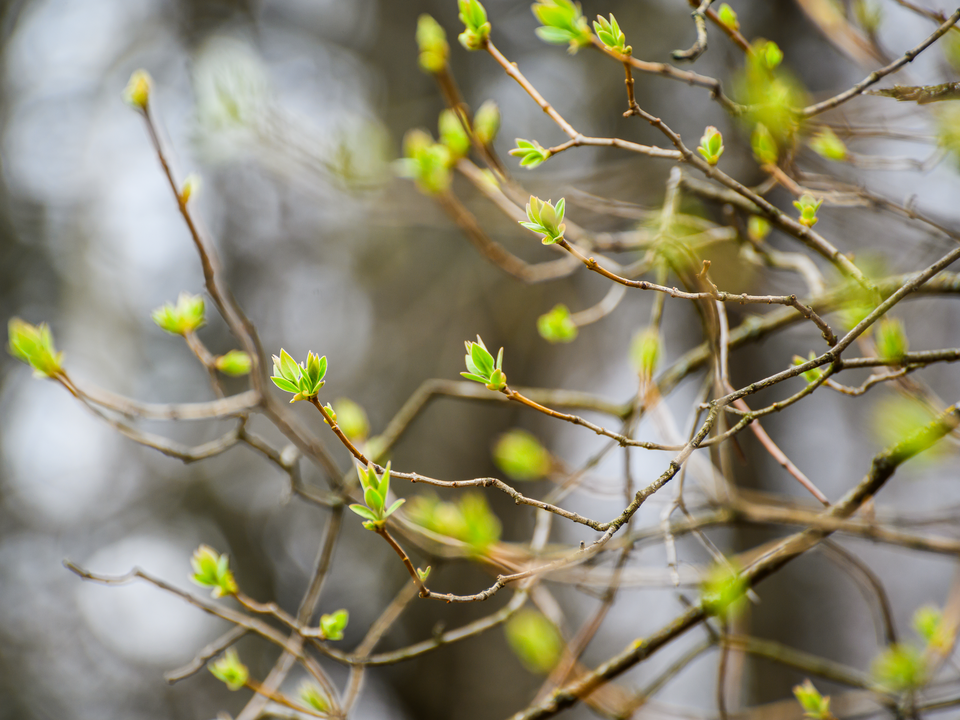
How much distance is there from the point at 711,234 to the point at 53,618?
10.9 feet

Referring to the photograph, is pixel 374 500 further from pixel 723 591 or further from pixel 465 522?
pixel 723 591

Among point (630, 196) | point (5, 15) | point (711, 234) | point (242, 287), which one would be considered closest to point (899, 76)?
point (711, 234)

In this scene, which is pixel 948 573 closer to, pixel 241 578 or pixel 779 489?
pixel 779 489

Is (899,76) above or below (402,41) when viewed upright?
above

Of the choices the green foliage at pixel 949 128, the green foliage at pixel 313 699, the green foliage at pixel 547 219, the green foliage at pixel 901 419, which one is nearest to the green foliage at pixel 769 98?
the green foliage at pixel 949 128

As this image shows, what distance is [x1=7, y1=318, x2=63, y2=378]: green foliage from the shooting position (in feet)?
2.26

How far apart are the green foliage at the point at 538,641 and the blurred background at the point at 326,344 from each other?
1.27m

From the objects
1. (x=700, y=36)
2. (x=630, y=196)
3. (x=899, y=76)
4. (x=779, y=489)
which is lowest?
(x=779, y=489)

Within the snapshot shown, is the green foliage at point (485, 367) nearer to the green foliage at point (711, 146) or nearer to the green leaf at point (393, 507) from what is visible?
the green leaf at point (393, 507)

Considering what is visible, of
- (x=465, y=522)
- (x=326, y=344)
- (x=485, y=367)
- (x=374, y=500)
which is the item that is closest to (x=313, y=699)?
(x=465, y=522)

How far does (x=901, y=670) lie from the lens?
728 mm

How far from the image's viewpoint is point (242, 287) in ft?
9.76

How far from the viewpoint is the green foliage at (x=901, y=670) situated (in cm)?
73

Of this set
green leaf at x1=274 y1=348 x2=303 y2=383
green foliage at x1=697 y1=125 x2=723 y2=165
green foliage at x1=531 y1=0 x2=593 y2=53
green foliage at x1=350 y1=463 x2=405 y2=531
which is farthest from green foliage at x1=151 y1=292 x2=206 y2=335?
green foliage at x1=697 y1=125 x2=723 y2=165
